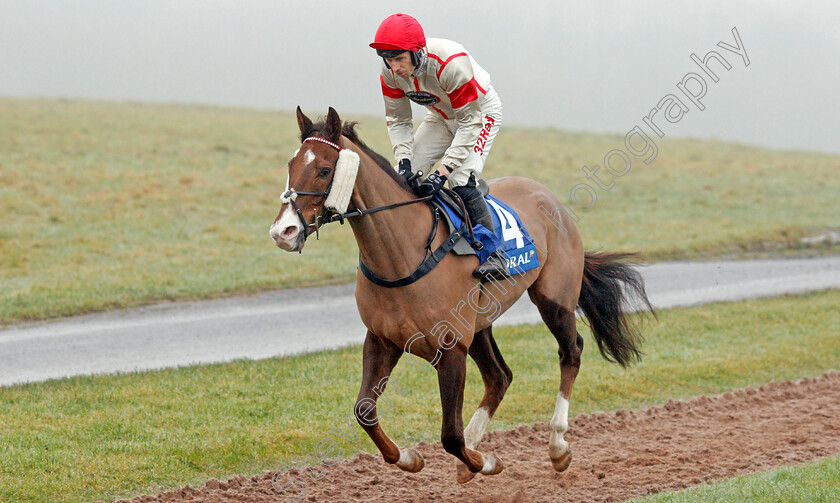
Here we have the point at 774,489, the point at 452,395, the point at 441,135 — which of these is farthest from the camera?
the point at 441,135

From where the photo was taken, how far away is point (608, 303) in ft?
24.3

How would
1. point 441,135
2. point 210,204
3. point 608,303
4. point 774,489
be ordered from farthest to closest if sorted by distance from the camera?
point 210,204 < point 608,303 < point 441,135 < point 774,489

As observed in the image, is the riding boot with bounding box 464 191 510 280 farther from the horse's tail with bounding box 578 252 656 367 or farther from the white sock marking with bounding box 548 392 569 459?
the horse's tail with bounding box 578 252 656 367

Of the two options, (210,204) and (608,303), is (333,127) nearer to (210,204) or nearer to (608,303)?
(608,303)

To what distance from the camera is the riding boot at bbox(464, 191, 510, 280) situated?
574 cm

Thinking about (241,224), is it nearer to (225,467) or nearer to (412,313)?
(225,467)

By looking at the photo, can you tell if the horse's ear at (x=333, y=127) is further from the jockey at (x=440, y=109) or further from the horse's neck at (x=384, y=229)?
the jockey at (x=440, y=109)

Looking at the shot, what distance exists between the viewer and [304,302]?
1286 centimetres

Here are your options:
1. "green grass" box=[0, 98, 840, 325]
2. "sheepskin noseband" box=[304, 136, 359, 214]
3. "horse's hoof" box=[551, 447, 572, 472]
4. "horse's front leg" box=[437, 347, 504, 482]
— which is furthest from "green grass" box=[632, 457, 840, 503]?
"green grass" box=[0, 98, 840, 325]

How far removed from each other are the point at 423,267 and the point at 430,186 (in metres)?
0.59

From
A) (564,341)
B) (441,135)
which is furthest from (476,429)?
(441,135)

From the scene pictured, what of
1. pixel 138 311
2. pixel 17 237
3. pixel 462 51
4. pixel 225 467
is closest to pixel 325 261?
pixel 138 311

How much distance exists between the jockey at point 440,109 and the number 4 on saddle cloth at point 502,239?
0.08 m

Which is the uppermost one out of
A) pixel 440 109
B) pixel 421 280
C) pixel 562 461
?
pixel 440 109
